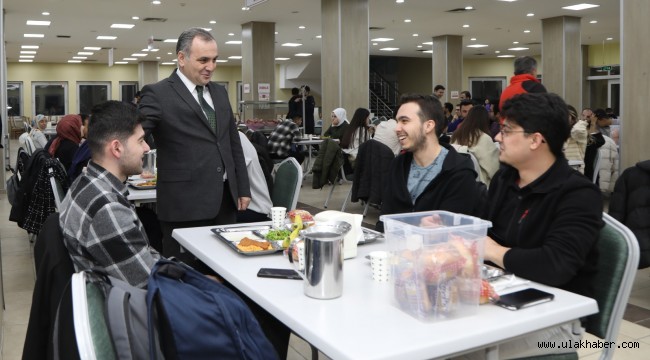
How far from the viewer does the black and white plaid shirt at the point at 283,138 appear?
788 centimetres

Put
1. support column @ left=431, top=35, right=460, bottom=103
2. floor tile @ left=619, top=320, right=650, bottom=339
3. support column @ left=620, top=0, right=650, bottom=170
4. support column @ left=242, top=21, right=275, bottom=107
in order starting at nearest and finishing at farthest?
floor tile @ left=619, top=320, right=650, bottom=339
support column @ left=620, top=0, right=650, bottom=170
support column @ left=242, top=21, right=275, bottom=107
support column @ left=431, top=35, right=460, bottom=103

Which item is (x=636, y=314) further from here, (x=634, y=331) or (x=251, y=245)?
(x=251, y=245)

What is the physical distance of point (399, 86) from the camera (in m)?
25.4

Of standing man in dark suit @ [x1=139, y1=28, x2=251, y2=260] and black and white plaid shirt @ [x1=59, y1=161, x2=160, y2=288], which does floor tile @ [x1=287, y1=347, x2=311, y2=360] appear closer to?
standing man in dark suit @ [x1=139, y1=28, x2=251, y2=260]

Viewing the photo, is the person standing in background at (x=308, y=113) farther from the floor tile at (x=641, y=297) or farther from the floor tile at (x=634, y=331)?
the floor tile at (x=634, y=331)

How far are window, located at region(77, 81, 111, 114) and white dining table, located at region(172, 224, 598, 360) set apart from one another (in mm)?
27121

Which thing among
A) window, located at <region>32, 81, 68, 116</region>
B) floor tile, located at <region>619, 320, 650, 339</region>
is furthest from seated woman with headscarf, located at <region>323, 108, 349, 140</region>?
window, located at <region>32, 81, 68, 116</region>

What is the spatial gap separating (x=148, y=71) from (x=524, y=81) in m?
22.5

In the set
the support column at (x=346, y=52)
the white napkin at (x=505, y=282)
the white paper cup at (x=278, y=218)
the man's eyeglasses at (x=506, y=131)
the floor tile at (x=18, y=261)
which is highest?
the support column at (x=346, y=52)

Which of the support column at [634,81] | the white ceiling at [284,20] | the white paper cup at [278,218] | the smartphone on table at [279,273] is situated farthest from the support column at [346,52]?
the smartphone on table at [279,273]

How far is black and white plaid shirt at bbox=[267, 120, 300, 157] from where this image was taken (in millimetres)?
7879

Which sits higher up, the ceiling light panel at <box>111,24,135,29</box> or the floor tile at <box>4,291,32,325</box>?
the ceiling light panel at <box>111,24,135,29</box>

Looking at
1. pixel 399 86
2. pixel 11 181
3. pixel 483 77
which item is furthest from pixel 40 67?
pixel 11 181

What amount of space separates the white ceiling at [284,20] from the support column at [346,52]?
46.0 inches
